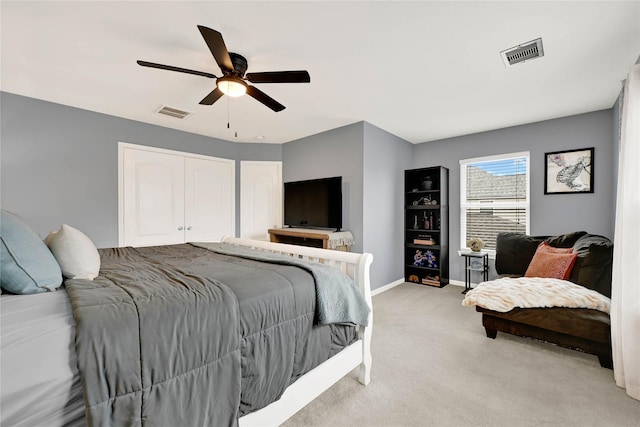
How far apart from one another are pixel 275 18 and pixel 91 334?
205cm

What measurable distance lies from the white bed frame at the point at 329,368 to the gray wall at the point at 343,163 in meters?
1.86

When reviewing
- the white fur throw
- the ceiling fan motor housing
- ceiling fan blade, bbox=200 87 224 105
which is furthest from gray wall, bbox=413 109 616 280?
ceiling fan blade, bbox=200 87 224 105

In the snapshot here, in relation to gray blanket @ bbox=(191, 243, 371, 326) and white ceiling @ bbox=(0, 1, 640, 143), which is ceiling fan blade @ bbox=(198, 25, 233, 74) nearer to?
white ceiling @ bbox=(0, 1, 640, 143)

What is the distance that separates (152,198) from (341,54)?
3.37 metres

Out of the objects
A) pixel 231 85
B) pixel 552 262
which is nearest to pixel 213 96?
pixel 231 85

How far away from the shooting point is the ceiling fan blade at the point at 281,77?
2070mm

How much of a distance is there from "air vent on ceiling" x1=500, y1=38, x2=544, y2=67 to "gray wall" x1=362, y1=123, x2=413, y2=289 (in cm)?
186

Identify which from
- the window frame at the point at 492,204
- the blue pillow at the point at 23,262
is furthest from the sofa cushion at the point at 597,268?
the blue pillow at the point at 23,262

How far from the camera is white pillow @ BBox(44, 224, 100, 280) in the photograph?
1.34m

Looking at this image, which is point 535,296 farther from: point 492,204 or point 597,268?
point 492,204

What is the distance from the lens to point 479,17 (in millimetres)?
1844

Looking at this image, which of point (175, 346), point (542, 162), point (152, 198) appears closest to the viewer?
point (175, 346)

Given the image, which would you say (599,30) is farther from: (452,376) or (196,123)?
(196,123)

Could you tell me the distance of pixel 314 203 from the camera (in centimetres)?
436
